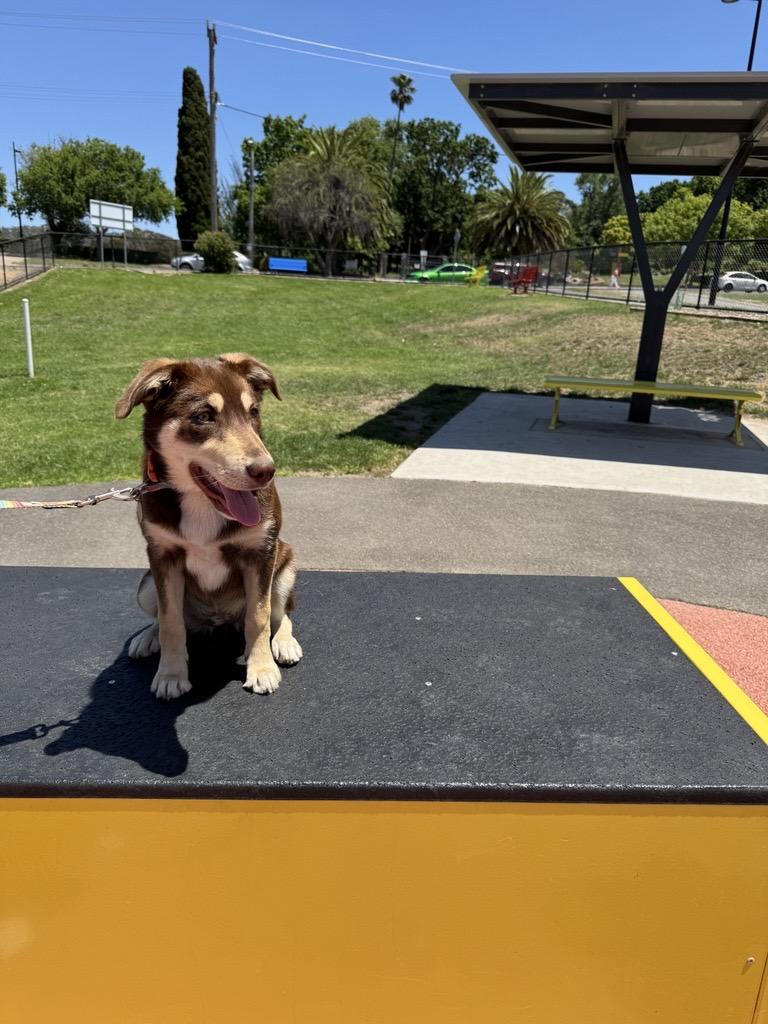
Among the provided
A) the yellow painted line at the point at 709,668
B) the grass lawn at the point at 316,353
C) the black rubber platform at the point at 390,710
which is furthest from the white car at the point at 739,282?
the black rubber platform at the point at 390,710

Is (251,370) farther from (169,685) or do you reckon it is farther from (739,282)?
(739,282)

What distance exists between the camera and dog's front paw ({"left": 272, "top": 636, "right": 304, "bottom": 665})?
268cm

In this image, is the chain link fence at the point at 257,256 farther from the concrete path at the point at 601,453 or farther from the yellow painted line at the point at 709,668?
the yellow painted line at the point at 709,668

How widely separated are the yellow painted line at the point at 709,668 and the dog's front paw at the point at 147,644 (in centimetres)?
202

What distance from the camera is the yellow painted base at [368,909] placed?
194 cm

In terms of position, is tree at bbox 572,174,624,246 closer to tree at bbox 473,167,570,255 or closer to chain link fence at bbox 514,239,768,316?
tree at bbox 473,167,570,255

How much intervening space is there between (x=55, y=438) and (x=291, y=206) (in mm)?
43498

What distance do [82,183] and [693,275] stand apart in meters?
51.1

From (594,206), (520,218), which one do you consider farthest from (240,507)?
(594,206)

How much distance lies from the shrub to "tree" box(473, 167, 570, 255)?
3463 cm

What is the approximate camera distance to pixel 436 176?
79.5m

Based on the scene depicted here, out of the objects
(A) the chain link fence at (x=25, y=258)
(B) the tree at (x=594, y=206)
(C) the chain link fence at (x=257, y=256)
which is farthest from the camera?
(B) the tree at (x=594, y=206)

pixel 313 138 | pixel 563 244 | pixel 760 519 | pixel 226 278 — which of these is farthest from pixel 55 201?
pixel 760 519

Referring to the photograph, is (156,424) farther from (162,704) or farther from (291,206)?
(291,206)
